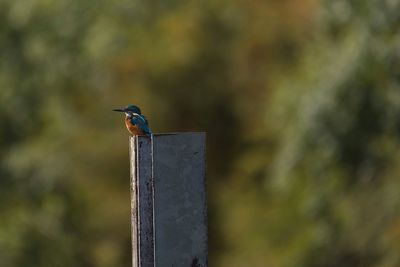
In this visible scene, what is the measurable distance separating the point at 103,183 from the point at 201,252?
12872 millimetres

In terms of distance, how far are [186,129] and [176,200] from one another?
42.2ft

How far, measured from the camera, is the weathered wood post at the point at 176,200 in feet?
18.5

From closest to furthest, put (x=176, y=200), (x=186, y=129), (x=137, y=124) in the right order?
(x=176, y=200), (x=137, y=124), (x=186, y=129)

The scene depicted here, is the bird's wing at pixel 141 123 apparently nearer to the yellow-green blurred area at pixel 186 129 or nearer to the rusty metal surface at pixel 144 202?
the rusty metal surface at pixel 144 202

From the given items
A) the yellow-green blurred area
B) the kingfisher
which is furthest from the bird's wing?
the yellow-green blurred area

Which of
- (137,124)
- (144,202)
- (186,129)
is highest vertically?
(137,124)

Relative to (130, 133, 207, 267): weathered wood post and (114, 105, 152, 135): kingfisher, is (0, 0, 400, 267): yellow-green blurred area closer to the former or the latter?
(114, 105, 152, 135): kingfisher

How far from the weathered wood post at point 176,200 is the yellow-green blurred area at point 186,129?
938cm

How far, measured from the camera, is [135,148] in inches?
226

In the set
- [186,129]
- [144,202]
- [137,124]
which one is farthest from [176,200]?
[186,129]

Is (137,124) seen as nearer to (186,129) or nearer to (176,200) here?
(176,200)

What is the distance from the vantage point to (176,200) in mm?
5656

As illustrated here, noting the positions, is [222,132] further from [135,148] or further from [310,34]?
[135,148]

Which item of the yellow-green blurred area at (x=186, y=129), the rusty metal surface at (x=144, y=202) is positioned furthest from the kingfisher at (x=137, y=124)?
the yellow-green blurred area at (x=186, y=129)
